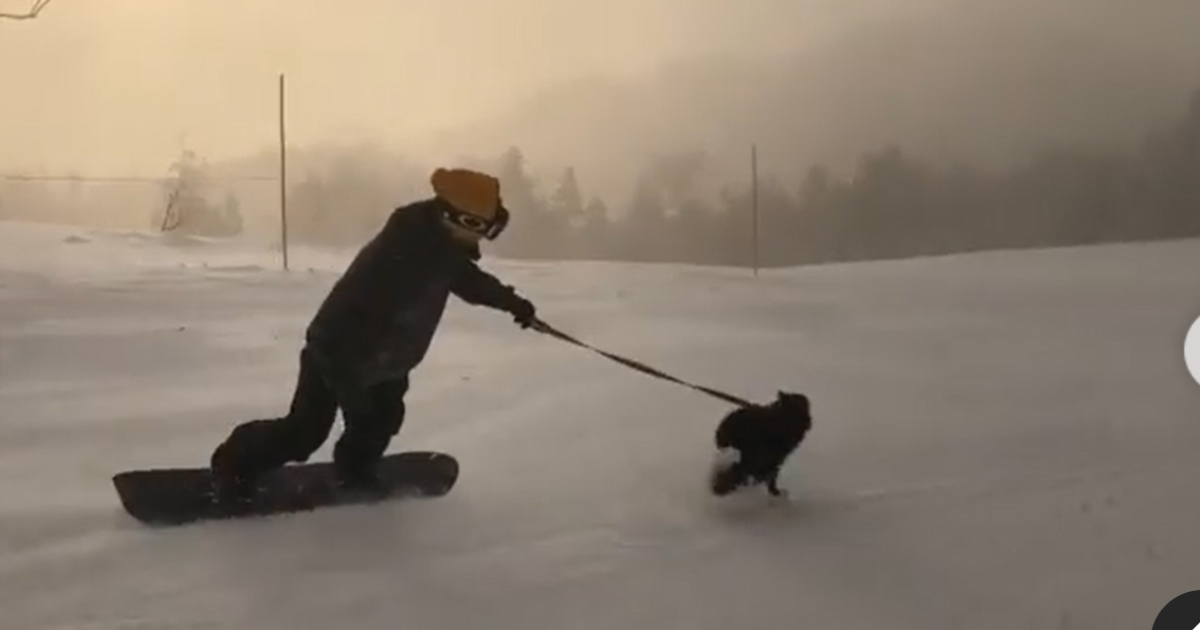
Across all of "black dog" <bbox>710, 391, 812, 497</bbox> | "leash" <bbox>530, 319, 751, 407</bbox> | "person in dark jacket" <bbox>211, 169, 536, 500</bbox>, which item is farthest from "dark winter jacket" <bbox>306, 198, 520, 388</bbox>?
"black dog" <bbox>710, 391, 812, 497</bbox>

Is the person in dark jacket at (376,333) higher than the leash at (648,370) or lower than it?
higher

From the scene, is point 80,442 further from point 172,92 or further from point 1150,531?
point 1150,531

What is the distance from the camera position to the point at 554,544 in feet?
3.86

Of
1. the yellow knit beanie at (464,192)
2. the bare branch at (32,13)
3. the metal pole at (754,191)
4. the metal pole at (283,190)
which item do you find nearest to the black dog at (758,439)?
the metal pole at (754,191)

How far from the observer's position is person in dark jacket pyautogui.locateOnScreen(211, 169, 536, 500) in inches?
44.0

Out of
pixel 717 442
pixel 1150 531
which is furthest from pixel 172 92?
pixel 1150 531

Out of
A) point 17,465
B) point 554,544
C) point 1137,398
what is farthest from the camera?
point 1137,398

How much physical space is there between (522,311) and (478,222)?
0.09 m

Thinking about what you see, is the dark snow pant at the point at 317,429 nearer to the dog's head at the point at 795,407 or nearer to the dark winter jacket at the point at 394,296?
the dark winter jacket at the point at 394,296

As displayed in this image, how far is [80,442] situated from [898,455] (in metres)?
0.75

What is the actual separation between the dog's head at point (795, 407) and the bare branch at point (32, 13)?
70cm

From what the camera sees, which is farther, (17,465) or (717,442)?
(717,442)

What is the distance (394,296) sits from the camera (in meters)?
1.14

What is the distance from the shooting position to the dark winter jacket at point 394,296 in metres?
1.13
